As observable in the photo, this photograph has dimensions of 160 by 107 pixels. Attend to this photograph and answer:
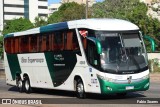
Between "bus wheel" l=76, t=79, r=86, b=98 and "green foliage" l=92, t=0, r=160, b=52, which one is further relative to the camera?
"green foliage" l=92, t=0, r=160, b=52

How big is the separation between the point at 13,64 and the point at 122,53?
10.3 meters

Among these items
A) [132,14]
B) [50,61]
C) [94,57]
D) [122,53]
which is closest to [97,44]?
[94,57]

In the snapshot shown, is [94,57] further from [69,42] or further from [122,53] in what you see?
[69,42]

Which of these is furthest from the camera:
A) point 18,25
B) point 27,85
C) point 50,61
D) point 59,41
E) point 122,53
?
→ point 18,25

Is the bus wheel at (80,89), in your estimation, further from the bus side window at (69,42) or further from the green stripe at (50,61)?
the green stripe at (50,61)

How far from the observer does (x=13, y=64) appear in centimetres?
2769

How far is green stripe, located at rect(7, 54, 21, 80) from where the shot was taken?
27103 mm

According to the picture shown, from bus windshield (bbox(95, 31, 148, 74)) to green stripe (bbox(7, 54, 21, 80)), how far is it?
29.4 feet

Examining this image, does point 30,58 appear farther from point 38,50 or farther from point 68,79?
point 68,79

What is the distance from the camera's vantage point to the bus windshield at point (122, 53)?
18672 millimetres

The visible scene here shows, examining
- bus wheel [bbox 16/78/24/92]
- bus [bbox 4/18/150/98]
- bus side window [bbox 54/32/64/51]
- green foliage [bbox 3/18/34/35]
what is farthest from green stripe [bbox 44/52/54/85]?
green foliage [bbox 3/18/34/35]

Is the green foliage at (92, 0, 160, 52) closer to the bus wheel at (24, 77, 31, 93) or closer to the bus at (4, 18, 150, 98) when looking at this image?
the bus wheel at (24, 77, 31, 93)

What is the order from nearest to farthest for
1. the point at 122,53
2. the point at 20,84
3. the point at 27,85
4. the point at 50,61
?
the point at 122,53, the point at 50,61, the point at 27,85, the point at 20,84

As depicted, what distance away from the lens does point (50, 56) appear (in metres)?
22.8
